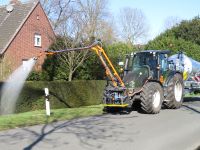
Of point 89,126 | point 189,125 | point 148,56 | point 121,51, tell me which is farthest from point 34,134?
point 121,51

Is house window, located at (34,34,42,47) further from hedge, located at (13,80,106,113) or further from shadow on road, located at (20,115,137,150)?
shadow on road, located at (20,115,137,150)

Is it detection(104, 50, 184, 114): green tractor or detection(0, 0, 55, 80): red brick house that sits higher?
detection(0, 0, 55, 80): red brick house

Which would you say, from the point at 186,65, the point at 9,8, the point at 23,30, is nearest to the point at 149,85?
the point at 186,65

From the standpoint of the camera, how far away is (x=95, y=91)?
23.7 m

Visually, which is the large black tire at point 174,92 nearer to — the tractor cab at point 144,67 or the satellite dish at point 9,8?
the tractor cab at point 144,67

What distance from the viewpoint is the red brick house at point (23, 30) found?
37.4 meters

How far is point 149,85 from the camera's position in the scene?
17.5 m

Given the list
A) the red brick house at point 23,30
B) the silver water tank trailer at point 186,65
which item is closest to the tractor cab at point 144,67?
the silver water tank trailer at point 186,65

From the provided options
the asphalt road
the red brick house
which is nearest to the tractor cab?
the asphalt road

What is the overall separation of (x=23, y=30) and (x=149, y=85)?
23.8 m

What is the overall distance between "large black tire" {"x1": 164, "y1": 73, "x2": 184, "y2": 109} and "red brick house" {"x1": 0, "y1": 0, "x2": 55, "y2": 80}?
18.0 meters

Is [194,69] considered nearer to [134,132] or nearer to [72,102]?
[72,102]

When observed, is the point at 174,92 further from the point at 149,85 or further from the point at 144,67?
the point at 149,85

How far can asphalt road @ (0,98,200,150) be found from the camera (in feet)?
33.7
